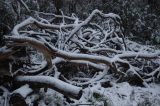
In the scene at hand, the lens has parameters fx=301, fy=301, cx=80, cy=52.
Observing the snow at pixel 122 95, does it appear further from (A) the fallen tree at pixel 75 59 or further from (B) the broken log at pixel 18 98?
(B) the broken log at pixel 18 98

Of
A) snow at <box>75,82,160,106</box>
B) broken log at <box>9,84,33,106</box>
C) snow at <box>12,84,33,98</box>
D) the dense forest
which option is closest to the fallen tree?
the dense forest

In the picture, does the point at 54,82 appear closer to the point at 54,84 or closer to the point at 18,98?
the point at 54,84

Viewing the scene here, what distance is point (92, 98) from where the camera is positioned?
18.7 feet

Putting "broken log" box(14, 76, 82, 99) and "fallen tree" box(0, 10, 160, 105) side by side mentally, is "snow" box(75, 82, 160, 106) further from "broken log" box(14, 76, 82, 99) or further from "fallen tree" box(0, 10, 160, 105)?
"broken log" box(14, 76, 82, 99)

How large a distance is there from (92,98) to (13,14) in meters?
2.74

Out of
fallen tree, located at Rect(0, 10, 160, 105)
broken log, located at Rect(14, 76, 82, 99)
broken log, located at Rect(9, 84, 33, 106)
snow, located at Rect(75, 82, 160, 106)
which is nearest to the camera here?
broken log, located at Rect(14, 76, 82, 99)

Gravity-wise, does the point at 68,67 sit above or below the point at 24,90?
above

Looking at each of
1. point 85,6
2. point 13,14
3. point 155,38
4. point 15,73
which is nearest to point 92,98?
point 15,73

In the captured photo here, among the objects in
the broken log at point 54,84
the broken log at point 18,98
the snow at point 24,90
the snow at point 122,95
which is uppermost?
the broken log at point 54,84

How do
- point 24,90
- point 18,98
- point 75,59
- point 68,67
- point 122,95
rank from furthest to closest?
point 68,67 < point 122,95 < point 75,59 < point 24,90 < point 18,98

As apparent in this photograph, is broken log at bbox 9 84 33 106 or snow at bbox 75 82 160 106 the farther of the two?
snow at bbox 75 82 160 106

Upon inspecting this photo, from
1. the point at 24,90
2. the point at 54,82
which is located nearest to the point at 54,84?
the point at 54,82

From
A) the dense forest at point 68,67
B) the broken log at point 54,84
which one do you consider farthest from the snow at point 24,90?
the broken log at point 54,84

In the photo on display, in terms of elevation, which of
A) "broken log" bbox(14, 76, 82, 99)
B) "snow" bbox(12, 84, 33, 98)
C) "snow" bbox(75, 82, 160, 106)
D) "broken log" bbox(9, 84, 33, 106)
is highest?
"broken log" bbox(14, 76, 82, 99)
